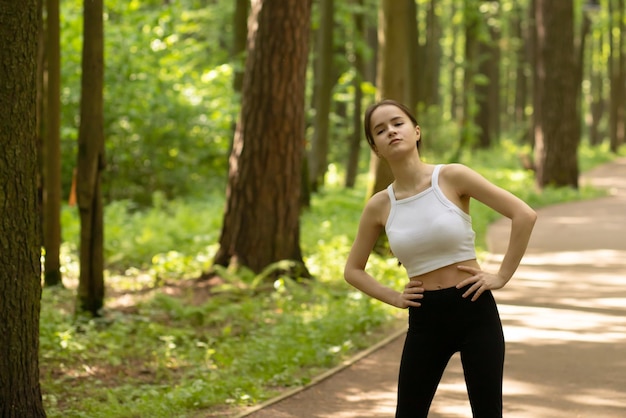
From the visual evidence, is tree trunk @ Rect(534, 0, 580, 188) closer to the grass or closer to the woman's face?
the grass

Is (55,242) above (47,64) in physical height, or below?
below

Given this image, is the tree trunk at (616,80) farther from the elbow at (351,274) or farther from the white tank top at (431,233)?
the white tank top at (431,233)

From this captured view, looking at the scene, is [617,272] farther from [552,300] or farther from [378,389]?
[378,389]

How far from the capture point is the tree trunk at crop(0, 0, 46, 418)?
19.6 ft

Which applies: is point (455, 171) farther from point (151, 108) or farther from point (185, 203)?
point (151, 108)

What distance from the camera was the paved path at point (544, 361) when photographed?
7.29 m

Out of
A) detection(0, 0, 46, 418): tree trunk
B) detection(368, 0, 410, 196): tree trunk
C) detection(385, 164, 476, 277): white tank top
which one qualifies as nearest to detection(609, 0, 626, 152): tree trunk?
detection(368, 0, 410, 196): tree trunk

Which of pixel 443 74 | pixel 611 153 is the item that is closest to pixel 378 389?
pixel 611 153

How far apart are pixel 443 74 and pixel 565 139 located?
178ft

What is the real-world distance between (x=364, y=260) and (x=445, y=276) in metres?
0.52

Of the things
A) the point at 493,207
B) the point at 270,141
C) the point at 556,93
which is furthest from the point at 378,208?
the point at 556,93

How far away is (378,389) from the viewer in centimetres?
791

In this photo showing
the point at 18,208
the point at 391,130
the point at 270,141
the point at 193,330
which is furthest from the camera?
the point at 270,141

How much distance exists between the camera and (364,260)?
5.00 meters
